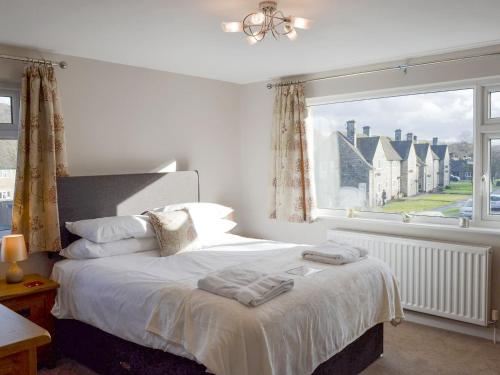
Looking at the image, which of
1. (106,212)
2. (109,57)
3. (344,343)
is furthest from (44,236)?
(344,343)

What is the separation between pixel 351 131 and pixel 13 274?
3351 millimetres

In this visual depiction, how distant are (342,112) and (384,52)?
98cm

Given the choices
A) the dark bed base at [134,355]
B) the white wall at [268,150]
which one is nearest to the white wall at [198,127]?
the white wall at [268,150]

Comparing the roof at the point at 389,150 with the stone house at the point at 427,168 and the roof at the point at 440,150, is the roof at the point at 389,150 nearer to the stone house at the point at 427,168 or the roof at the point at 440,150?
the stone house at the point at 427,168

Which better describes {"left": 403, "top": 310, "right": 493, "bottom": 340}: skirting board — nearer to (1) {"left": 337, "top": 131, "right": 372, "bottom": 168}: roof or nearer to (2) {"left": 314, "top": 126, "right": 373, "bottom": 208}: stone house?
(2) {"left": 314, "top": 126, "right": 373, "bottom": 208}: stone house

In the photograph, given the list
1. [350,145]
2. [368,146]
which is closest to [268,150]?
[350,145]

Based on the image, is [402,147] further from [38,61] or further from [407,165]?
[38,61]

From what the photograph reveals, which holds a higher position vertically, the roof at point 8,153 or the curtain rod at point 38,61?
the curtain rod at point 38,61

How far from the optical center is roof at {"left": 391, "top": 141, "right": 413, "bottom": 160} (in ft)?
14.2

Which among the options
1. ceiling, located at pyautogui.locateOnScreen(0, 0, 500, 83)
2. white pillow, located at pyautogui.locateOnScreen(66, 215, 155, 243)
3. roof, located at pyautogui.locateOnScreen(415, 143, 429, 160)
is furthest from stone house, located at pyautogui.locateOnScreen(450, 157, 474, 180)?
white pillow, located at pyautogui.locateOnScreen(66, 215, 155, 243)

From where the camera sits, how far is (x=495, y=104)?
12.4ft

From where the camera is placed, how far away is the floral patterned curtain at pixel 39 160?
3402 millimetres

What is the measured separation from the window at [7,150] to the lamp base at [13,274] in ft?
1.25

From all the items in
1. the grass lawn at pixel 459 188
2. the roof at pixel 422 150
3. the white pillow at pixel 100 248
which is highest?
the roof at pixel 422 150
